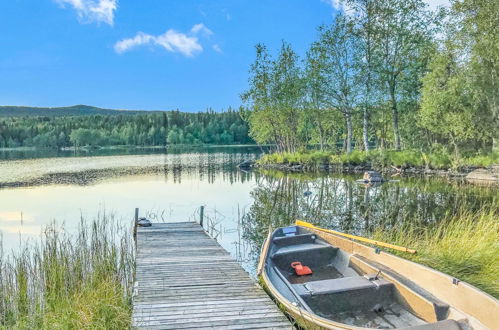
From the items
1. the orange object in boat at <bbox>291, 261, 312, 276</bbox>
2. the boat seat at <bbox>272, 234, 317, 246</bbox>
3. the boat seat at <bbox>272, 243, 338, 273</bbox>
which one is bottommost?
the orange object in boat at <bbox>291, 261, 312, 276</bbox>

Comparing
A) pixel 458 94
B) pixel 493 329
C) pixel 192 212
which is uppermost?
pixel 458 94

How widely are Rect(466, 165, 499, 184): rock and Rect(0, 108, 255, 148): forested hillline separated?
8148 cm

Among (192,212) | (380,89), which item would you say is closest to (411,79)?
(380,89)

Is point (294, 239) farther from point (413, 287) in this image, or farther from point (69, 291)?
point (69, 291)

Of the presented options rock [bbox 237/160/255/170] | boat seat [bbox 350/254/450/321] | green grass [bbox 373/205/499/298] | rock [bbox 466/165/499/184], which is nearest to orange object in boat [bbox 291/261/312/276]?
boat seat [bbox 350/254/450/321]

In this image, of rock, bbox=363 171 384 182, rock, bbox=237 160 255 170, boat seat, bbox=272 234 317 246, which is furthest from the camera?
rock, bbox=237 160 255 170

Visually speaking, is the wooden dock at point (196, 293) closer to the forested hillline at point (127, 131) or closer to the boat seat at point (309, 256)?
the boat seat at point (309, 256)

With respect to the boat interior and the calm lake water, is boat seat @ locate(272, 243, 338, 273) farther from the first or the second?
the calm lake water

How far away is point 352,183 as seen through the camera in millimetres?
24578

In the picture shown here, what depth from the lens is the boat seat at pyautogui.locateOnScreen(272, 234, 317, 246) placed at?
27.5 ft

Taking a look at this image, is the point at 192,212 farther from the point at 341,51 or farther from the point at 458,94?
the point at 341,51

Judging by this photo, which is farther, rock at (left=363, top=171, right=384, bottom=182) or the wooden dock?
rock at (left=363, top=171, right=384, bottom=182)

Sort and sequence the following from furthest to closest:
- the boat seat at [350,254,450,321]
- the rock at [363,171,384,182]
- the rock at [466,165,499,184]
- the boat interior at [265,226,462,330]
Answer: the rock at [363,171,384,182]
the rock at [466,165,499,184]
the boat interior at [265,226,462,330]
the boat seat at [350,254,450,321]

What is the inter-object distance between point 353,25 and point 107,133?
9393cm
